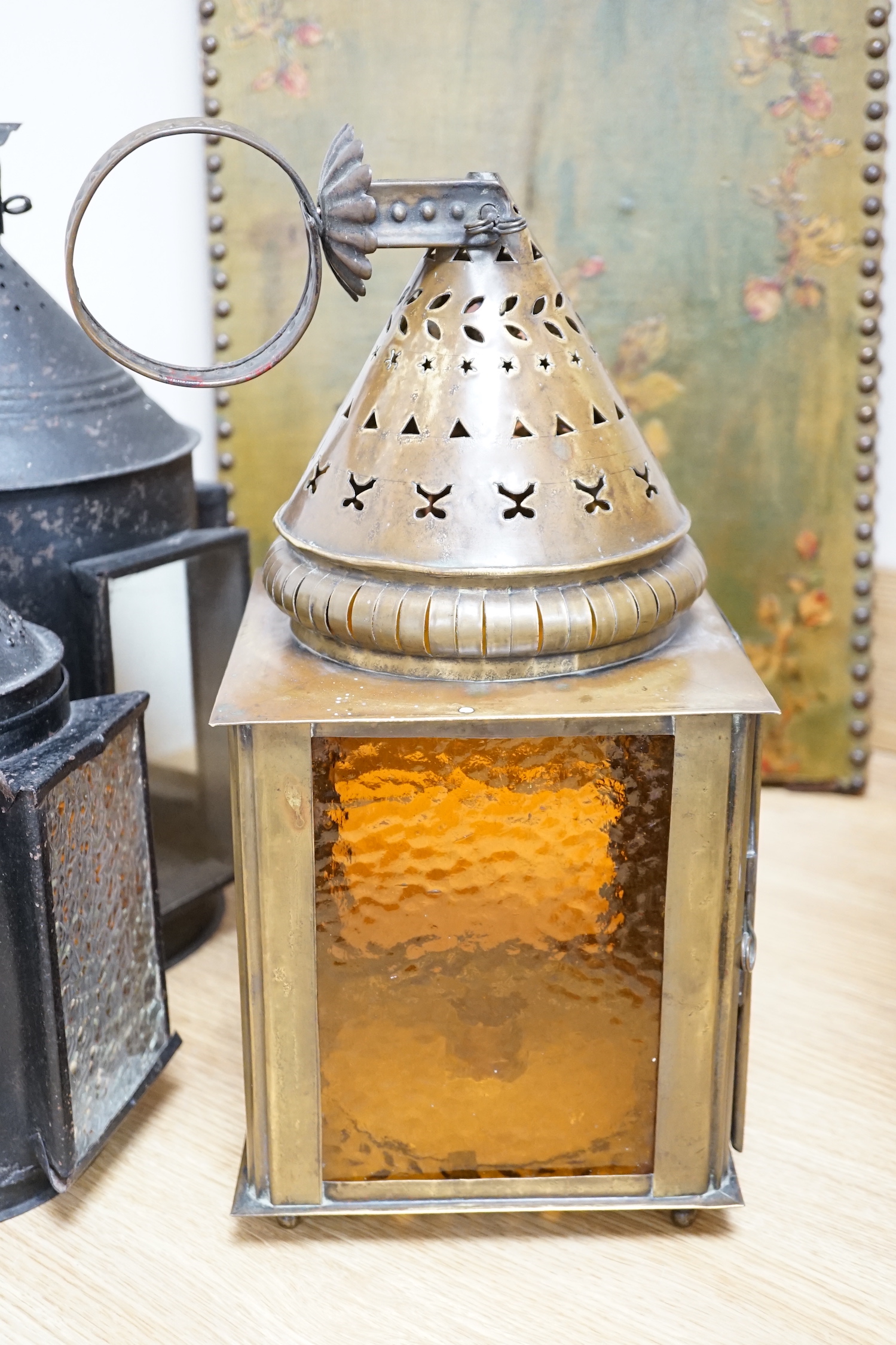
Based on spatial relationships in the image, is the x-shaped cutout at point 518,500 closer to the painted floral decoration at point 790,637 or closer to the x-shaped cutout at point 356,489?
the x-shaped cutout at point 356,489

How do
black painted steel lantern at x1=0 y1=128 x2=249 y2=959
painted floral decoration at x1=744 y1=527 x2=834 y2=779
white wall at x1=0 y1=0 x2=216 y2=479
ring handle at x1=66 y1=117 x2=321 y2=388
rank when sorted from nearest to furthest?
ring handle at x1=66 y1=117 x2=321 y2=388
black painted steel lantern at x1=0 y1=128 x2=249 y2=959
white wall at x1=0 y1=0 x2=216 y2=479
painted floral decoration at x1=744 y1=527 x2=834 y2=779

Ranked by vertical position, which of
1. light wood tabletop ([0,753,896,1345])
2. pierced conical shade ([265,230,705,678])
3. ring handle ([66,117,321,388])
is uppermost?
ring handle ([66,117,321,388])

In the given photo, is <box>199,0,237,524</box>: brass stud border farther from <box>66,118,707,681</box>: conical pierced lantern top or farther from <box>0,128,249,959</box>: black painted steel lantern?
<box>66,118,707,681</box>: conical pierced lantern top

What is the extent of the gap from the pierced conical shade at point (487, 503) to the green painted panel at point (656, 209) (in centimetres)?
48

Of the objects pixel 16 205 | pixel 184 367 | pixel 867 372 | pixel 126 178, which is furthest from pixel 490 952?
pixel 126 178

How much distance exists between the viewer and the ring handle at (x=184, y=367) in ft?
2.23

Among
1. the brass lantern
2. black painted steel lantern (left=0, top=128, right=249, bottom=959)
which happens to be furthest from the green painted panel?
the brass lantern

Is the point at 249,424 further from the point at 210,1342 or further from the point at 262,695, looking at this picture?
the point at 210,1342

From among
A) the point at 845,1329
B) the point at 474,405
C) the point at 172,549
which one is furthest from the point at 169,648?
the point at 845,1329

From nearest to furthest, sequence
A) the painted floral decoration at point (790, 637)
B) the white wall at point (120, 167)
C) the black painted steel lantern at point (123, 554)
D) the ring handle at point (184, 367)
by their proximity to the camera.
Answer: the ring handle at point (184, 367), the black painted steel lantern at point (123, 554), the white wall at point (120, 167), the painted floral decoration at point (790, 637)

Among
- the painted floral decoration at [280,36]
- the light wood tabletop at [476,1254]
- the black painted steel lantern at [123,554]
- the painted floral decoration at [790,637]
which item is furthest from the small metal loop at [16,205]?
the painted floral decoration at [790,637]

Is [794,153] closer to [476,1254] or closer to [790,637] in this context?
[790,637]

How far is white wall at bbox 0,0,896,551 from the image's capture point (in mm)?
1136

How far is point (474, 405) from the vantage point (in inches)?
27.8
